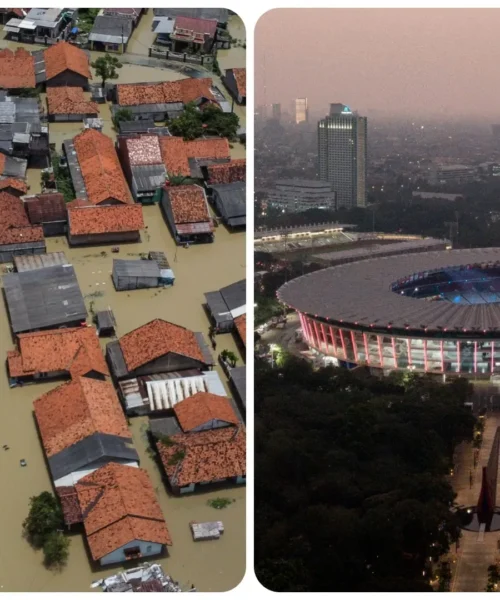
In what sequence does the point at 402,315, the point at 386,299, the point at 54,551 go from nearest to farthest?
the point at 54,551 → the point at 402,315 → the point at 386,299

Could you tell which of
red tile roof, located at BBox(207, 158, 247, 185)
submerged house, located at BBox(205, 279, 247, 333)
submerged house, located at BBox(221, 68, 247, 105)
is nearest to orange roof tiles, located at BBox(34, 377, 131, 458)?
submerged house, located at BBox(205, 279, 247, 333)

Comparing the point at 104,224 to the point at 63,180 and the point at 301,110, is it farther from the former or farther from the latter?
the point at 301,110

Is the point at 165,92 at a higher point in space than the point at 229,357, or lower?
higher

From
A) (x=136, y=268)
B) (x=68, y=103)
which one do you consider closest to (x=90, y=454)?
(x=136, y=268)

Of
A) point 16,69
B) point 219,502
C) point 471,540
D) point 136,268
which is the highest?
point 16,69

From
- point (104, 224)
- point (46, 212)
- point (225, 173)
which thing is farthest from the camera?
point (225, 173)

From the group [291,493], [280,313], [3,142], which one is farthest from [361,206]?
[3,142]

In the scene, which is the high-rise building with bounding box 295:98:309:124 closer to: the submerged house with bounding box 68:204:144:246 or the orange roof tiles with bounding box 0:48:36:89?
the submerged house with bounding box 68:204:144:246
